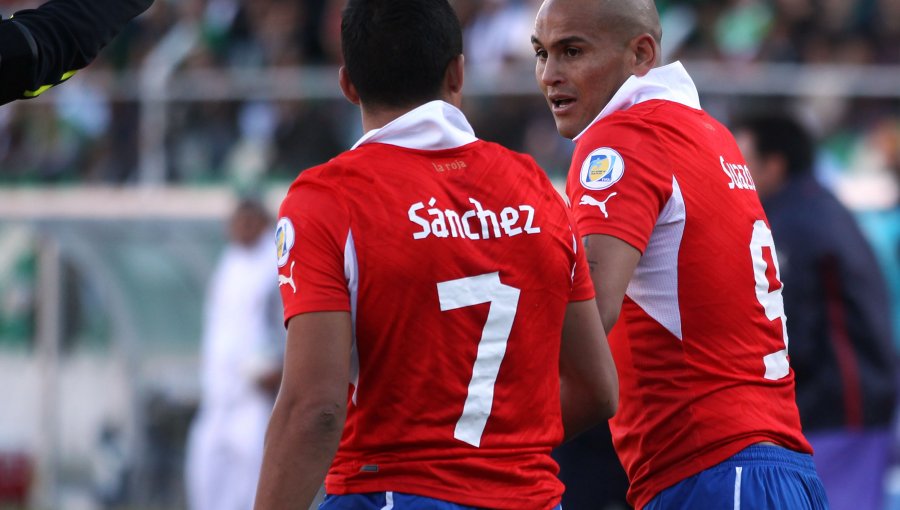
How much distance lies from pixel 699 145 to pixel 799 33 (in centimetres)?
756

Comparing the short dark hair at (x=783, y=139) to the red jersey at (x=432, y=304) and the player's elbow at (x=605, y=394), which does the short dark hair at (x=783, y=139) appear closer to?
the player's elbow at (x=605, y=394)

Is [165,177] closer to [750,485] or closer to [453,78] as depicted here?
[453,78]

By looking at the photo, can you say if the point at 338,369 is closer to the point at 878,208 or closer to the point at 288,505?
the point at 288,505

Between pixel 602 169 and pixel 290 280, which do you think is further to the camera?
pixel 602 169

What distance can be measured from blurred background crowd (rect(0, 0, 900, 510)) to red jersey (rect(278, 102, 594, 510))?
7.36 meters

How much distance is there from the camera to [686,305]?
385 cm

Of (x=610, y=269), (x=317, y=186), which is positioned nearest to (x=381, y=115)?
(x=317, y=186)

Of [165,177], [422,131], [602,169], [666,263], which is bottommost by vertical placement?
[165,177]

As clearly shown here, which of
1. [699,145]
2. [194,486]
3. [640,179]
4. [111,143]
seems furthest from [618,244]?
[111,143]

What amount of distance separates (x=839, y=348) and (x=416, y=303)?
3.22 metres

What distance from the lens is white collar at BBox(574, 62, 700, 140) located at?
4.06 metres

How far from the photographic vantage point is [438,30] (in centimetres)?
348

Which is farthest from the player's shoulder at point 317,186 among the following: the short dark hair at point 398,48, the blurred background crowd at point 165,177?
the blurred background crowd at point 165,177

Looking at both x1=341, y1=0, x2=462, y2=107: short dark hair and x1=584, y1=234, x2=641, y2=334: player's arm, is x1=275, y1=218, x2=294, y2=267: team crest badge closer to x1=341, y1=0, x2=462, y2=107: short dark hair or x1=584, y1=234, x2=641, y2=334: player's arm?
x1=341, y1=0, x2=462, y2=107: short dark hair
